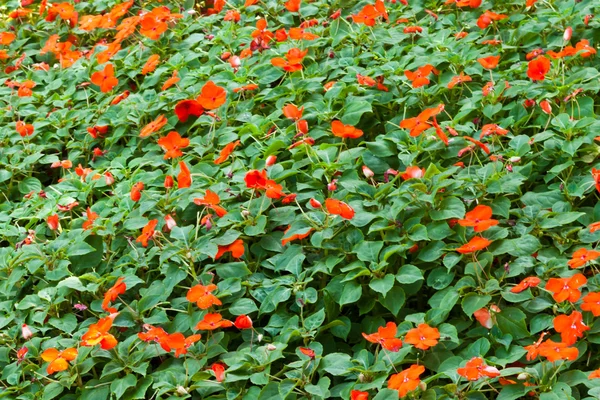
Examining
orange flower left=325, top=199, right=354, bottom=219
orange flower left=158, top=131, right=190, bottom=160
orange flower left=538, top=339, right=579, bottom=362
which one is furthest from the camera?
orange flower left=158, top=131, right=190, bottom=160

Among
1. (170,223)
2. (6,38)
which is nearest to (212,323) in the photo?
(170,223)

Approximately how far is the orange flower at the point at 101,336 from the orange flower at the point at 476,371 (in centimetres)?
91

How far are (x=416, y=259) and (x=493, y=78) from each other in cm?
100

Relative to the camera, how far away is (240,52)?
3.70 metres

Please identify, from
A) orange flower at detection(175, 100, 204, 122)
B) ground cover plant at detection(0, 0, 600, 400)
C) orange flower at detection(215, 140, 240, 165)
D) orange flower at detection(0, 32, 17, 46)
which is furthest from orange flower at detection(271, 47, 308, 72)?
orange flower at detection(0, 32, 17, 46)

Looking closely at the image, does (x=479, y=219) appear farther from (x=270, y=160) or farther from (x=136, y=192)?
(x=136, y=192)

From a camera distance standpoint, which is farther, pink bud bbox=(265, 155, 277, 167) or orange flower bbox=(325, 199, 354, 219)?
pink bud bbox=(265, 155, 277, 167)

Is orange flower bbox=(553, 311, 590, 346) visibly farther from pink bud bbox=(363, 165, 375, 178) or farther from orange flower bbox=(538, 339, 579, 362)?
pink bud bbox=(363, 165, 375, 178)

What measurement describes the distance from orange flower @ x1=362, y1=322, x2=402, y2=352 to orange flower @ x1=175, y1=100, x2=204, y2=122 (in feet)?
4.58

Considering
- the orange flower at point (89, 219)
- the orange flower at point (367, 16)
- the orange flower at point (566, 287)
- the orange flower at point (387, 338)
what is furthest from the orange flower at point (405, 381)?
the orange flower at point (367, 16)

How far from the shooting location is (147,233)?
8.32 ft

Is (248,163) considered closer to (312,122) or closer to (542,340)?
(312,122)

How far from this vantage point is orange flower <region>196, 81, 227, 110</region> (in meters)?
3.08

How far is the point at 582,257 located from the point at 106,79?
2.10 metres
